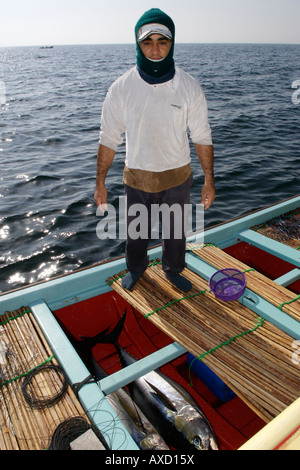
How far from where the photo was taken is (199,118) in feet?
10.7

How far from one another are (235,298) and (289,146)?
1312 cm

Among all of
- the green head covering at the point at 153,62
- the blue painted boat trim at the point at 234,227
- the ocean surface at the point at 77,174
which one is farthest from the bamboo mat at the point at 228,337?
the ocean surface at the point at 77,174

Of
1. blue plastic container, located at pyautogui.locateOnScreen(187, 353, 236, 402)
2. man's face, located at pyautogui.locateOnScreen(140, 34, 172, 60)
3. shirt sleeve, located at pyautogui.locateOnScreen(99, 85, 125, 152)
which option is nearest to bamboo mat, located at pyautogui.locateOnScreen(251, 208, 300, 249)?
blue plastic container, located at pyautogui.locateOnScreen(187, 353, 236, 402)

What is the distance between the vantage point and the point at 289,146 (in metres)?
14.8

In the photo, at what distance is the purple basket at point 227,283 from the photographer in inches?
151

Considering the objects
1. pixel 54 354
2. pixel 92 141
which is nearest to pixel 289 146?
pixel 92 141

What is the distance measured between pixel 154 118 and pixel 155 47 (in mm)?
583

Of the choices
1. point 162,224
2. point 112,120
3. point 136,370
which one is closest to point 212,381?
point 136,370

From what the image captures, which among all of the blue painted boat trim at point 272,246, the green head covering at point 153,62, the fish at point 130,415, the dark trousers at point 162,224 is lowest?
the fish at point 130,415

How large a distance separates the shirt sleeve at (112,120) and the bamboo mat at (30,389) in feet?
6.85

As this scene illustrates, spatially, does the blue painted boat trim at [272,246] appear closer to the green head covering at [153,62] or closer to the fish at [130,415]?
the fish at [130,415]

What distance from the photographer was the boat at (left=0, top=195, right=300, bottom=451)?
2635 millimetres

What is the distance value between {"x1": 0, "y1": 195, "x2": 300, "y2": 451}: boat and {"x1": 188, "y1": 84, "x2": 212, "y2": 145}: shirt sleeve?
168 cm

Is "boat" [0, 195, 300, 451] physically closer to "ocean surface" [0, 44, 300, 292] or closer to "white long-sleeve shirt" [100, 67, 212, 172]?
"white long-sleeve shirt" [100, 67, 212, 172]
